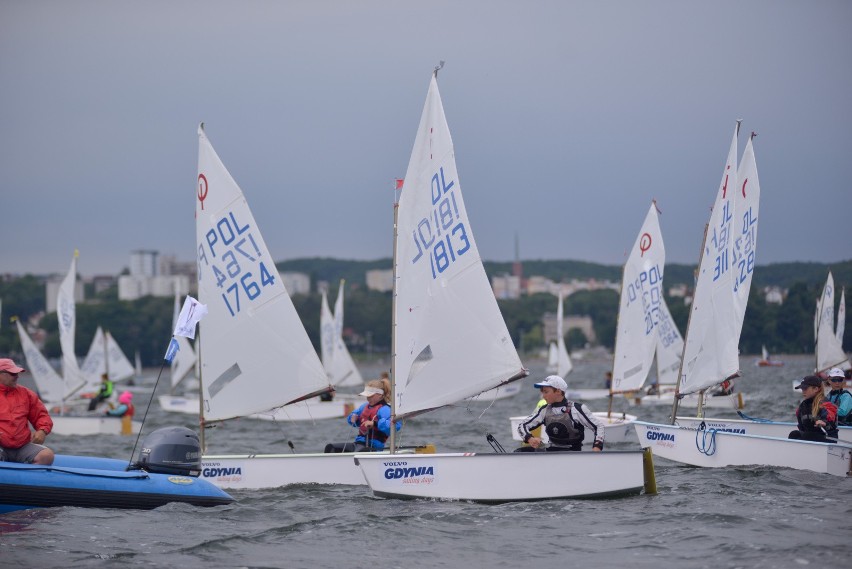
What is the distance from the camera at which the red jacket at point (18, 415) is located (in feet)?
39.6

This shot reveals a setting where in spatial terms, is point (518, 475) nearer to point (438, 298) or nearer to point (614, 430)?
point (438, 298)

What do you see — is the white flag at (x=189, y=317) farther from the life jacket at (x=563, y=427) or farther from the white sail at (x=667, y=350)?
the white sail at (x=667, y=350)

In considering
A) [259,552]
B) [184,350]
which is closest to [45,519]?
[259,552]

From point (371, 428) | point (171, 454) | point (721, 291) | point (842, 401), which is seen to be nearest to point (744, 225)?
point (721, 291)

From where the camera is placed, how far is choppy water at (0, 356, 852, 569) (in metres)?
10.1

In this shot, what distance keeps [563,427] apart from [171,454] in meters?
4.40

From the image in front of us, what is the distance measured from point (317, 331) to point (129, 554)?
110m

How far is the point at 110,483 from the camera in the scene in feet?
40.3

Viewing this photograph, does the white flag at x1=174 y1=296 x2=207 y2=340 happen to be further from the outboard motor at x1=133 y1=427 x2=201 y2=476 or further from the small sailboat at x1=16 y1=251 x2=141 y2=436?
the small sailboat at x1=16 y1=251 x2=141 y2=436

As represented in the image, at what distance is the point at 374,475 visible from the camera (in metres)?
13.1

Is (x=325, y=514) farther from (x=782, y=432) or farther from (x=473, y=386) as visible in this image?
(x=782, y=432)

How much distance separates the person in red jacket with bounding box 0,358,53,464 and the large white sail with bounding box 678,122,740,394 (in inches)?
439

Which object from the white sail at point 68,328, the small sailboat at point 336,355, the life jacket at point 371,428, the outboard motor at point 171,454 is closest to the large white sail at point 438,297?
the life jacket at point 371,428

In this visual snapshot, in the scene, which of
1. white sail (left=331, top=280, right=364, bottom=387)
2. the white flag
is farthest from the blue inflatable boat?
white sail (left=331, top=280, right=364, bottom=387)
